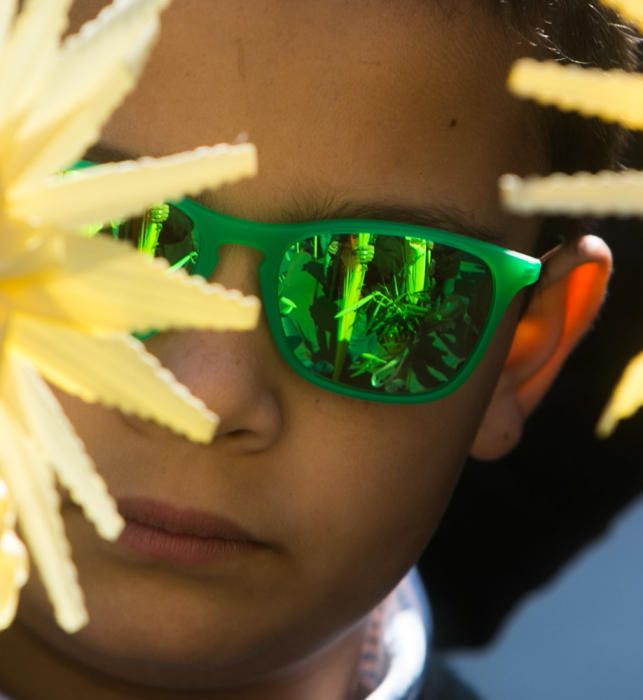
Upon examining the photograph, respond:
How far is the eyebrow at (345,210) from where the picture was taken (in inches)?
27.6

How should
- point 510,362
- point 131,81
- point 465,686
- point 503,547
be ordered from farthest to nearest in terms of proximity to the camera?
point 503,547 < point 465,686 < point 510,362 < point 131,81

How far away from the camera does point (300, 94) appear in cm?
69

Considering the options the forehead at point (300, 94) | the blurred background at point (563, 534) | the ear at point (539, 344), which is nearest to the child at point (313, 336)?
the forehead at point (300, 94)

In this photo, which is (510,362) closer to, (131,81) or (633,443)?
(633,443)

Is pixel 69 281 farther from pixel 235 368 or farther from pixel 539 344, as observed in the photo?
pixel 539 344

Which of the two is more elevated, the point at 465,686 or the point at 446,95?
the point at 446,95

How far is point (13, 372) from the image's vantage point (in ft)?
1.36

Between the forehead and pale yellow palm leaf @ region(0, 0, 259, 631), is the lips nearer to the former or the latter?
the forehead

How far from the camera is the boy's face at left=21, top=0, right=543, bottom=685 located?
694 millimetres

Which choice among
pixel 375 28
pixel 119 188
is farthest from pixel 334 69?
pixel 119 188

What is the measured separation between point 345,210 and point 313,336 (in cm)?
7

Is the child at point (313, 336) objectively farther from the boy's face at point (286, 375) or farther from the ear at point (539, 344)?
the ear at point (539, 344)

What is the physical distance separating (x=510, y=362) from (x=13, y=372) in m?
0.60

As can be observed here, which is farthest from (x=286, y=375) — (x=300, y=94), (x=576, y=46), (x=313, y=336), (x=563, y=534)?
(x=563, y=534)
